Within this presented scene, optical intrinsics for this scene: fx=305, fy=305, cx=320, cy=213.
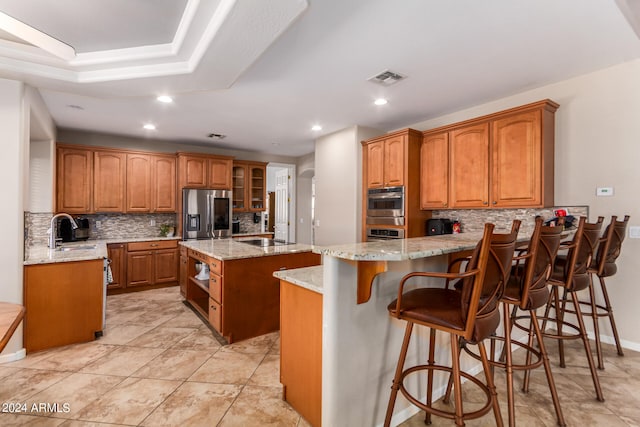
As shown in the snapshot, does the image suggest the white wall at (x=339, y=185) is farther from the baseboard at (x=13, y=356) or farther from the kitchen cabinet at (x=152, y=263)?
the baseboard at (x=13, y=356)

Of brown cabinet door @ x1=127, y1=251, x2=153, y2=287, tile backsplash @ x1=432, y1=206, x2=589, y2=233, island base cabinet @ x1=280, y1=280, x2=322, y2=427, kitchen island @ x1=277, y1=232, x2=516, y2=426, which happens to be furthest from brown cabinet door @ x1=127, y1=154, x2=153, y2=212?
tile backsplash @ x1=432, y1=206, x2=589, y2=233

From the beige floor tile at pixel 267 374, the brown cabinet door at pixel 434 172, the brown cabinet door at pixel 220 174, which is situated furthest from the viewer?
the brown cabinet door at pixel 220 174

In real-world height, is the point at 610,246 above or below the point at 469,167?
below

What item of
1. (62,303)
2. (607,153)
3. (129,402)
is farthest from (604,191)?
(62,303)

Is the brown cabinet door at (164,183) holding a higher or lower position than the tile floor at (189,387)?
higher

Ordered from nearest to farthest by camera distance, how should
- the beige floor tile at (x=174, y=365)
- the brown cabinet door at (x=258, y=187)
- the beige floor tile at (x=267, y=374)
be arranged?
the beige floor tile at (x=267, y=374), the beige floor tile at (x=174, y=365), the brown cabinet door at (x=258, y=187)

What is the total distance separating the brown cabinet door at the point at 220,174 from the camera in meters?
5.63

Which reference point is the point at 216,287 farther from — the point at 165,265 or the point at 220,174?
the point at 220,174

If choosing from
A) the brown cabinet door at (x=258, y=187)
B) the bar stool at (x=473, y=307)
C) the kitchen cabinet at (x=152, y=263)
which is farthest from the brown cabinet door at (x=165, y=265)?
the bar stool at (x=473, y=307)

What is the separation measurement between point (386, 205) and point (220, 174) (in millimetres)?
3208

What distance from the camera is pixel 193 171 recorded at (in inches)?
214

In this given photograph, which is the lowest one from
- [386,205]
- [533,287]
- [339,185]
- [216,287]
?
[216,287]

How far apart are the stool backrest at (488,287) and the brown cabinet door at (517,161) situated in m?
2.22

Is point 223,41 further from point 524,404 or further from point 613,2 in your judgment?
point 524,404
